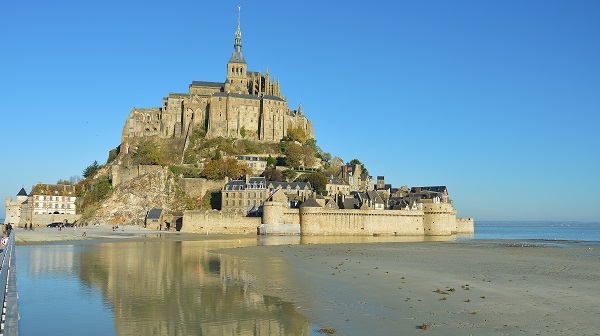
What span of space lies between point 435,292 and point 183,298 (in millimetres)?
9286

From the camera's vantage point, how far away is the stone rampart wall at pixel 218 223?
59.4 m

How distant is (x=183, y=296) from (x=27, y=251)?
2181 cm

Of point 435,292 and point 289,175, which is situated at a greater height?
point 289,175

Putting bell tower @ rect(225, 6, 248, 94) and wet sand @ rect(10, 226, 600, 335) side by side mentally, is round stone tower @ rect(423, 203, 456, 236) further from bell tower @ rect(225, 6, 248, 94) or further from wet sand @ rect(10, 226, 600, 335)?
bell tower @ rect(225, 6, 248, 94)

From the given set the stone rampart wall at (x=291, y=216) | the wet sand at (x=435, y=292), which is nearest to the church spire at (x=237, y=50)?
the stone rampart wall at (x=291, y=216)

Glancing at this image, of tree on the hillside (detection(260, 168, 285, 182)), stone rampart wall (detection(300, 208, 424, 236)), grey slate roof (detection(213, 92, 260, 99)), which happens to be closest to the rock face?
tree on the hillside (detection(260, 168, 285, 182))

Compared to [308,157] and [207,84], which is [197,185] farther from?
[207,84]

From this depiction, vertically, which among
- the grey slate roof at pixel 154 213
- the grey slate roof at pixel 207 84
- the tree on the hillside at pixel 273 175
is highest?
the grey slate roof at pixel 207 84

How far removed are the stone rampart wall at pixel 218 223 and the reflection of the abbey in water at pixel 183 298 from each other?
89.7 ft

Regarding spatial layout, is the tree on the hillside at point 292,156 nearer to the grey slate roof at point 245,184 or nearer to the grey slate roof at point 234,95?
the grey slate roof at point 245,184

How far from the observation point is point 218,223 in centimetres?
5959

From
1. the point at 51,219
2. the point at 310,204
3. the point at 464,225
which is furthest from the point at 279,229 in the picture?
the point at 464,225

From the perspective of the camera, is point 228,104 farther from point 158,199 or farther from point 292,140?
point 158,199

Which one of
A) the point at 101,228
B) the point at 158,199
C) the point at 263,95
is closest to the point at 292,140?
the point at 263,95
